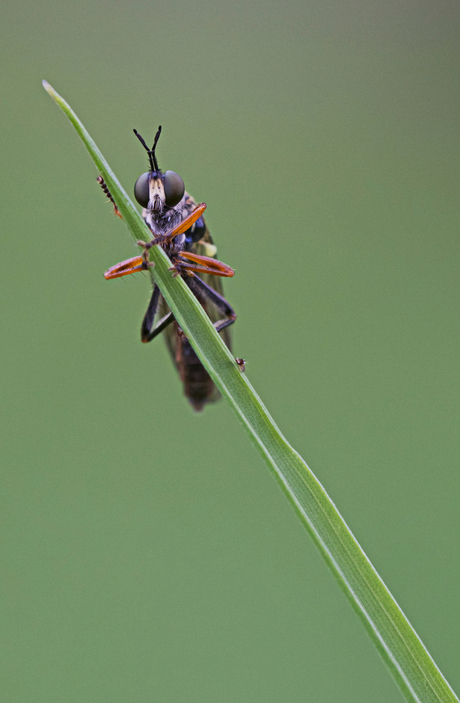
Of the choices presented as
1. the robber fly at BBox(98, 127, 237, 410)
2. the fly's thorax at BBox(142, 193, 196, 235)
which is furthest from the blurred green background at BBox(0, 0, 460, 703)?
the fly's thorax at BBox(142, 193, 196, 235)

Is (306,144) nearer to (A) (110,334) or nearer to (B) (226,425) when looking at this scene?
(A) (110,334)

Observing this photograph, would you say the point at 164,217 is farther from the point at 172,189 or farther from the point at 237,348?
the point at 237,348

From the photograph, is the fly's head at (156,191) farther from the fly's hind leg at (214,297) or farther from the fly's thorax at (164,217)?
Result: the fly's hind leg at (214,297)

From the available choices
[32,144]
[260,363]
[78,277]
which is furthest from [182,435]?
[32,144]

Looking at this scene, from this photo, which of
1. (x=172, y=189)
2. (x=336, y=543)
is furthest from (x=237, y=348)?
(x=336, y=543)

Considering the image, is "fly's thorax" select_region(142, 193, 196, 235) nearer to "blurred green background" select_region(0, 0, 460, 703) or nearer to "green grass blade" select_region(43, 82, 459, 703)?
"green grass blade" select_region(43, 82, 459, 703)

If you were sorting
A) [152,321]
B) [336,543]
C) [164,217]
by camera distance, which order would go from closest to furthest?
[336,543], [164,217], [152,321]
